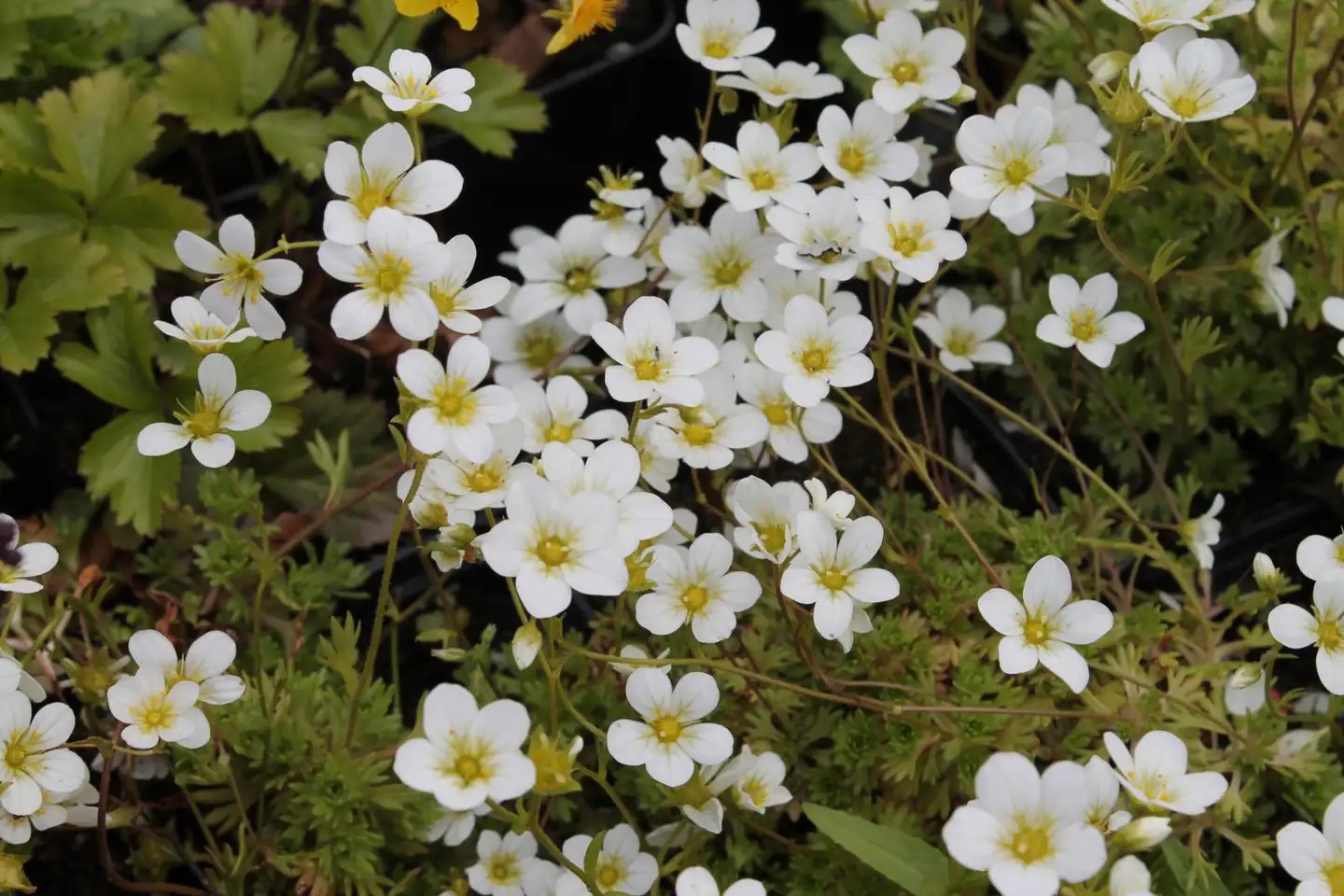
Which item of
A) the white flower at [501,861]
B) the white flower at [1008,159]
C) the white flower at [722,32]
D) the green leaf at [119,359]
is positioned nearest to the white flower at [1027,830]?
the white flower at [501,861]

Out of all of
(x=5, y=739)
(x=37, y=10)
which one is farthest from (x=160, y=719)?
(x=37, y=10)

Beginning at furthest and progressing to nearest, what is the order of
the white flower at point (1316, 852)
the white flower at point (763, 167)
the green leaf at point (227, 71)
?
the green leaf at point (227, 71)
the white flower at point (763, 167)
the white flower at point (1316, 852)

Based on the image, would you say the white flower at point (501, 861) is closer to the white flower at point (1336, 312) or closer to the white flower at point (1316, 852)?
the white flower at point (1316, 852)

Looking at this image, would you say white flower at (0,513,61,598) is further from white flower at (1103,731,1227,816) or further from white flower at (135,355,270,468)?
white flower at (1103,731,1227,816)

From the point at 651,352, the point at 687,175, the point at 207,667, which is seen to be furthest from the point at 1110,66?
the point at 207,667

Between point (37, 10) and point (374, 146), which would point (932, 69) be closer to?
point (374, 146)

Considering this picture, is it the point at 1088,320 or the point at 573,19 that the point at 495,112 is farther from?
the point at 1088,320

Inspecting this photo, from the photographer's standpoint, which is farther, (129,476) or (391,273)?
(129,476)

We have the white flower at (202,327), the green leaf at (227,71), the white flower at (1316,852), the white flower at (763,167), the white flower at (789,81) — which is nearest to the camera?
the white flower at (1316,852)
